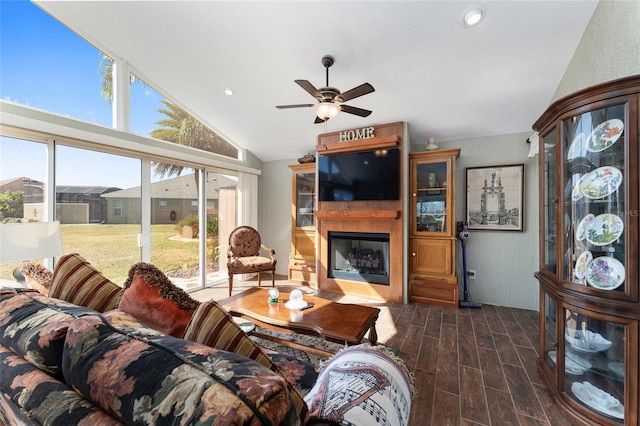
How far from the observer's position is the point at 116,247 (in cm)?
321

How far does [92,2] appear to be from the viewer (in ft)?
7.72

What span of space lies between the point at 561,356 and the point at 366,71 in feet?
9.19

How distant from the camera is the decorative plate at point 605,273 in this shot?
1426 mm

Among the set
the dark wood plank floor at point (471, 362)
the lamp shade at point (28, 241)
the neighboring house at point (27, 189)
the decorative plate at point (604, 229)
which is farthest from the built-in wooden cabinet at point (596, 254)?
the neighboring house at point (27, 189)

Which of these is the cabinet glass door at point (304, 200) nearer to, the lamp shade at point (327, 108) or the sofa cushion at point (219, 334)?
the lamp shade at point (327, 108)

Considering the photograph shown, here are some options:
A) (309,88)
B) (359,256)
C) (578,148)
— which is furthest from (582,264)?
(359,256)

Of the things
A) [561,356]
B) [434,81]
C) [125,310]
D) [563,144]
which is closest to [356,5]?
[434,81]

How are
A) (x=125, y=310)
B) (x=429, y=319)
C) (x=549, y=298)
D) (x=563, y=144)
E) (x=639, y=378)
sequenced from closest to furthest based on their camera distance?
(x=125, y=310) → (x=639, y=378) → (x=563, y=144) → (x=549, y=298) → (x=429, y=319)

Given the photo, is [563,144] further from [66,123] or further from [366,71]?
[66,123]

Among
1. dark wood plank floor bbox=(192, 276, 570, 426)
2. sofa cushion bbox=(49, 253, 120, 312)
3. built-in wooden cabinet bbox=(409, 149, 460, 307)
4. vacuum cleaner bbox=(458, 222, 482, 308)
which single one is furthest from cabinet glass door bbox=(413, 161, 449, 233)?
sofa cushion bbox=(49, 253, 120, 312)

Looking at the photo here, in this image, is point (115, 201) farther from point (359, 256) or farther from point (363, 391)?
point (363, 391)

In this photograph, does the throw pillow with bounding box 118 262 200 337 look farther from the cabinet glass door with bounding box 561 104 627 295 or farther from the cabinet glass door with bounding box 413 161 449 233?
the cabinet glass door with bounding box 413 161 449 233

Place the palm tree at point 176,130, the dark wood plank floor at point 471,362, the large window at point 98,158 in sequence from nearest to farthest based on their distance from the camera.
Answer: the dark wood plank floor at point 471,362, the large window at point 98,158, the palm tree at point 176,130

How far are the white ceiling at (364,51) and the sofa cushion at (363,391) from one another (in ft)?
7.91
